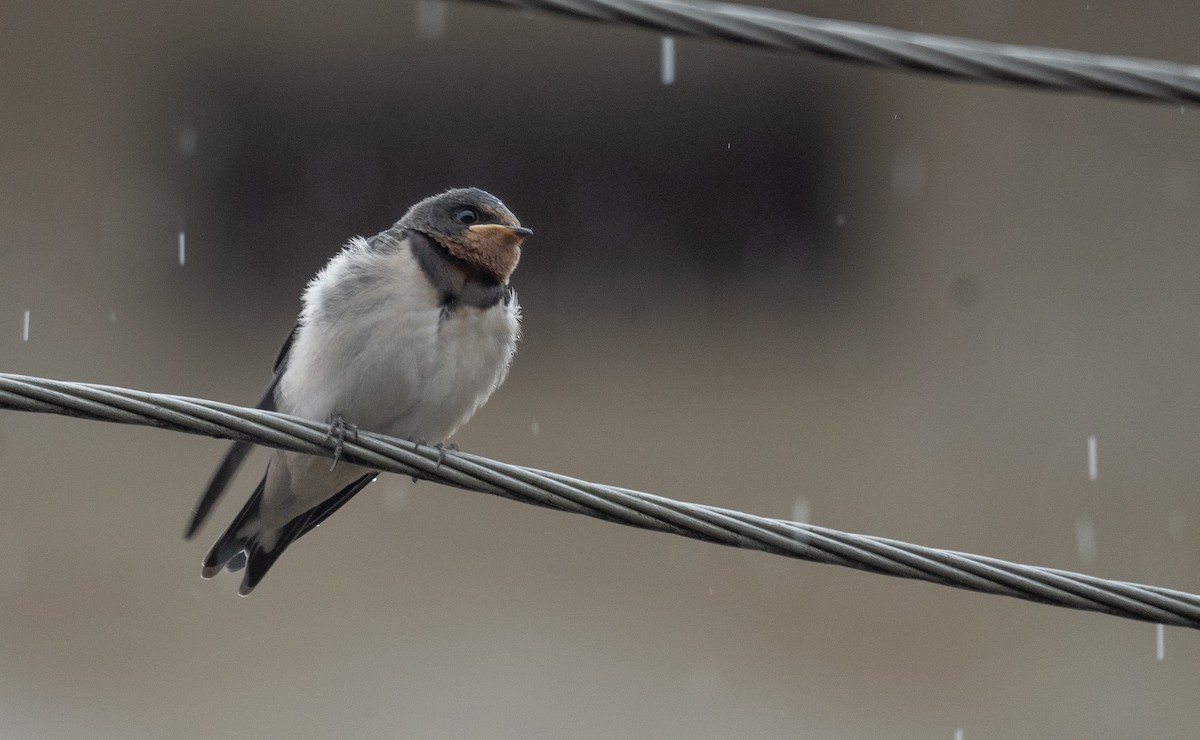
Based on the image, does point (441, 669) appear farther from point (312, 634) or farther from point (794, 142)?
point (794, 142)

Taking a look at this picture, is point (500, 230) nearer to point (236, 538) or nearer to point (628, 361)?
point (236, 538)

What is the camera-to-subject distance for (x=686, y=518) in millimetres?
2145

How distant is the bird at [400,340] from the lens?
133 inches

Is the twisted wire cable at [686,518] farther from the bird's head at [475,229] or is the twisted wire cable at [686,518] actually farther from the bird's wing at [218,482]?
the bird's head at [475,229]

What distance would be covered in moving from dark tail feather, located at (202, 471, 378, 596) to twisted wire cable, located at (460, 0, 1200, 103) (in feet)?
6.41

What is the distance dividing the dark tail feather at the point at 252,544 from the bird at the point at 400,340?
Answer: 11 millimetres

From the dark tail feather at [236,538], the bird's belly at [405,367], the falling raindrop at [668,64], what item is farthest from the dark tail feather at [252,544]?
the falling raindrop at [668,64]

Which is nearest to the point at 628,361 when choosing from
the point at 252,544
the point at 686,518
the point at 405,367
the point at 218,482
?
the point at 252,544

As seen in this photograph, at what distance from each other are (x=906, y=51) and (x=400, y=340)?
64.2 inches

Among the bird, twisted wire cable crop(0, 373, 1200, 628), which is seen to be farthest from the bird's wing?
twisted wire cable crop(0, 373, 1200, 628)

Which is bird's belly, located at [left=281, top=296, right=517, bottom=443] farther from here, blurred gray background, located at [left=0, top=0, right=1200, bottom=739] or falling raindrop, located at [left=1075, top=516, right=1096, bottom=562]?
falling raindrop, located at [left=1075, top=516, right=1096, bottom=562]

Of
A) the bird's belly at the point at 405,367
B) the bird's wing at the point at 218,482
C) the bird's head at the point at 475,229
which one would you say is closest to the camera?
the bird's wing at the point at 218,482

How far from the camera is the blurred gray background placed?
5434 mm

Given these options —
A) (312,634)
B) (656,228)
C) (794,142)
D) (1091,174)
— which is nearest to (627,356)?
(656,228)
